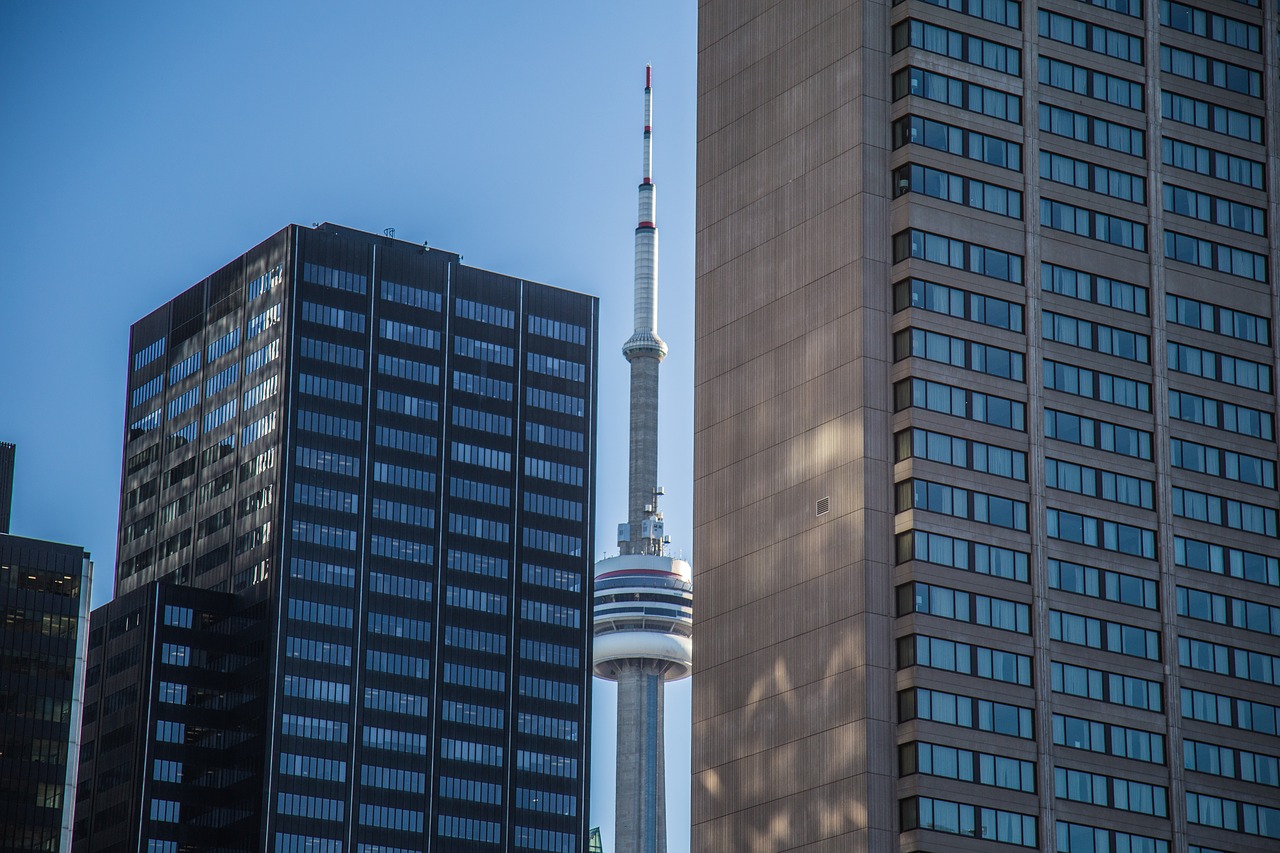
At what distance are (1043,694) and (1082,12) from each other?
5157cm

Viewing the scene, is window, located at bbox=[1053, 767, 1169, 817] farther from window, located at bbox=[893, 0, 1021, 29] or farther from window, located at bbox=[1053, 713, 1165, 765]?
window, located at bbox=[893, 0, 1021, 29]

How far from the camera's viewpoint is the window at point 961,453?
158875mm

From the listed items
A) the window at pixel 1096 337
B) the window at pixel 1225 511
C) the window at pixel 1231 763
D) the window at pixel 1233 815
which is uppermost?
the window at pixel 1096 337

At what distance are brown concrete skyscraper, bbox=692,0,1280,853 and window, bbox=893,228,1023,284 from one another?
26cm

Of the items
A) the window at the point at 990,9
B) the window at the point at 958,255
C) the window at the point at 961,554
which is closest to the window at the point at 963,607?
the window at the point at 961,554

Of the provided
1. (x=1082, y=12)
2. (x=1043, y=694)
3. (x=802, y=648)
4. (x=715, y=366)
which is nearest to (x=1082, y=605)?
(x=1043, y=694)

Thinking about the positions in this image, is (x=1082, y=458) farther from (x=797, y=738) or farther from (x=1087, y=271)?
(x=797, y=738)

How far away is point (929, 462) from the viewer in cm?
15875

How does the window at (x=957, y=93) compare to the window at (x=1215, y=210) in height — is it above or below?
above

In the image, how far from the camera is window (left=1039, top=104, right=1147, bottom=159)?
17125cm

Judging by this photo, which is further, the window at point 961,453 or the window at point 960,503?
the window at point 961,453

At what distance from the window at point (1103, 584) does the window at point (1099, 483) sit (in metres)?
5.34

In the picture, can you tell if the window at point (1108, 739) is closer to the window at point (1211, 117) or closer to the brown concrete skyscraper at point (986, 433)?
the brown concrete skyscraper at point (986, 433)

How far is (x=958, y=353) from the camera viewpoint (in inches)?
6412
